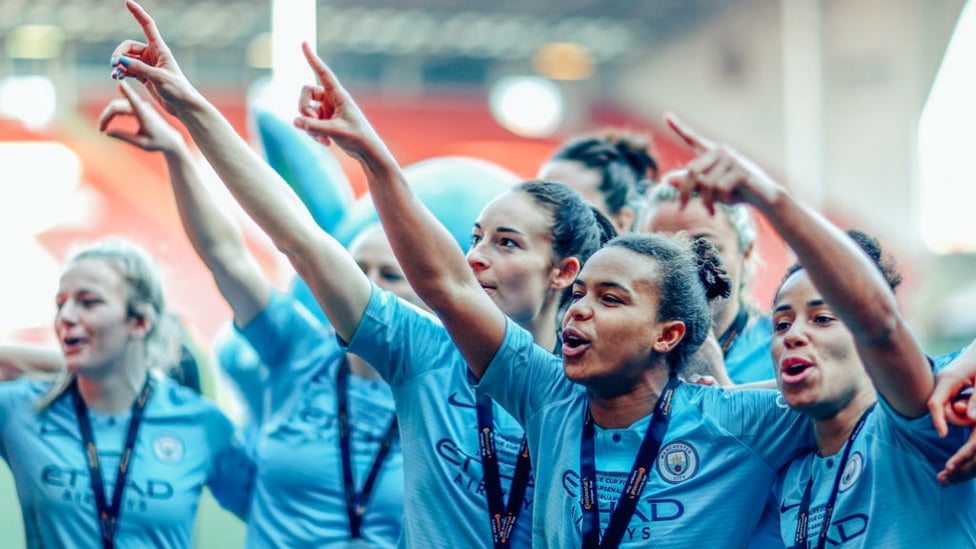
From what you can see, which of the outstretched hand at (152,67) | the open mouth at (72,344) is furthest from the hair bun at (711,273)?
the open mouth at (72,344)

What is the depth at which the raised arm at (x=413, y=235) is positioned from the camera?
239cm

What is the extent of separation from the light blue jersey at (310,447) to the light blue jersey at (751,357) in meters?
0.91

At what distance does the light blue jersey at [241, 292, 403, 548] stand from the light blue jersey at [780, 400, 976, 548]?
128 cm

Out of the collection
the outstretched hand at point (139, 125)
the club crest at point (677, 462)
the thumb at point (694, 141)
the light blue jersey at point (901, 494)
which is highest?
the outstretched hand at point (139, 125)

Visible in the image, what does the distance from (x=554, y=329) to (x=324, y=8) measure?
48.0 ft

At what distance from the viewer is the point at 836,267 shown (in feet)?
6.94

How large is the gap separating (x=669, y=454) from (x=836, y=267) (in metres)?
0.59

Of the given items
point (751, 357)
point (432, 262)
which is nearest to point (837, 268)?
point (432, 262)

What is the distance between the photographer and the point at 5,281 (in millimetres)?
10672

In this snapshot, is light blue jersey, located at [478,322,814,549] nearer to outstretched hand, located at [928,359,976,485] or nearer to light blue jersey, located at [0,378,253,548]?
outstretched hand, located at [928,359,976,485]

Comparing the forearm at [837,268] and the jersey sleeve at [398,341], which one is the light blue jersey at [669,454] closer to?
the jersey sleeve at [398,341]

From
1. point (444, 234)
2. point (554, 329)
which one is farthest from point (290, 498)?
point (444, 234)

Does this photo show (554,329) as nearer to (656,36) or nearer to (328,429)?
(328,429)

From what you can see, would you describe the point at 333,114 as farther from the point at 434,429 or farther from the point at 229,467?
the point at 229,467
